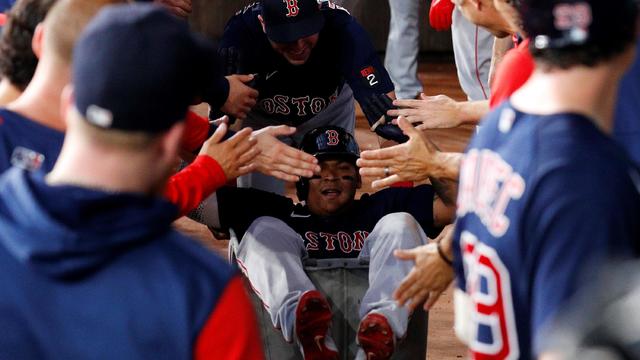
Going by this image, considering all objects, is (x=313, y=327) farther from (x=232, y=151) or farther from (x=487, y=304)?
(x=487, y=304)

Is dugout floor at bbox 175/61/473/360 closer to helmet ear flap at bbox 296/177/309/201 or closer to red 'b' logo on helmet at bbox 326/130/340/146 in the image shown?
helmet ear flap at bbox 296/177/309/201

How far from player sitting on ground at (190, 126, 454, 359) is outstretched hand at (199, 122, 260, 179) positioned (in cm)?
68

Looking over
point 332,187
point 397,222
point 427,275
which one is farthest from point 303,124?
point 427,275

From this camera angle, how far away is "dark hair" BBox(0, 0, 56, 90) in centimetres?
259

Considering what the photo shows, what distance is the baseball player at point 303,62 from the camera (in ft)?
14.6

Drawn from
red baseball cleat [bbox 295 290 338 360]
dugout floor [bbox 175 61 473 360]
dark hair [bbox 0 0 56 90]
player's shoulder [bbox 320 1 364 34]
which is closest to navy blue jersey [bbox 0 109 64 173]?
dark hair [bbox 0 0 56 90]

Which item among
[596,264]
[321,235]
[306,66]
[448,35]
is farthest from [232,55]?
[448,35]

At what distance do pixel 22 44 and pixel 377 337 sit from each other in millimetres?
1540

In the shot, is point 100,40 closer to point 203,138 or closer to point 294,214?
point 203,138

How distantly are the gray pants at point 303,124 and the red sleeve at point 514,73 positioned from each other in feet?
7.71

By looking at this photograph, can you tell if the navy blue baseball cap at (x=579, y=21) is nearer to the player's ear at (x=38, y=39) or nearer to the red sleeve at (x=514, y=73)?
the red sleeve at (x=514, y=73)

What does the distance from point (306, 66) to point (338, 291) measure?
1395 mm

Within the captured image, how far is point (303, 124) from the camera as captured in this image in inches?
194

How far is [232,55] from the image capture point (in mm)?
4648
